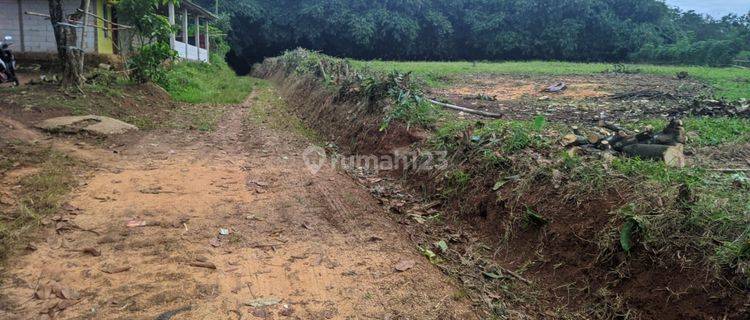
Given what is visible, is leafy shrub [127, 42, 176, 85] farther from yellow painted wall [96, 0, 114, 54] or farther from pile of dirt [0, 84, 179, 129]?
yellow painted wall [96, 0, 114, 54]

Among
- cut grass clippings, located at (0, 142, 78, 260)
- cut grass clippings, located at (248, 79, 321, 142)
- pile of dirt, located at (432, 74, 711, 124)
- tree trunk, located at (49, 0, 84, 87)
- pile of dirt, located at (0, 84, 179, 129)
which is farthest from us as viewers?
tree trunk, located at (49, 0, 84, 87)

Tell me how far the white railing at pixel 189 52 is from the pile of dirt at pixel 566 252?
14756mm

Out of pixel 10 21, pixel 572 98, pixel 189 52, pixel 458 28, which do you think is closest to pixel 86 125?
pixel 10 21

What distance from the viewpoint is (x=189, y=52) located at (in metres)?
20.8

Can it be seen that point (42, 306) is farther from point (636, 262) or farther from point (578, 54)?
point (578, 54)

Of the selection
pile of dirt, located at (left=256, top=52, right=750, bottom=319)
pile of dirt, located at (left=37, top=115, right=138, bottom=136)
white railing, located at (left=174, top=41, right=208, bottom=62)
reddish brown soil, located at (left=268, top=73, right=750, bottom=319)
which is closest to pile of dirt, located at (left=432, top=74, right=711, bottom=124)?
pile of dirt, located at (left=256, top=52, right=750, bottom=319)

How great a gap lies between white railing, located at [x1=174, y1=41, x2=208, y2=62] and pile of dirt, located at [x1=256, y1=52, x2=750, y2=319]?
48.4ft

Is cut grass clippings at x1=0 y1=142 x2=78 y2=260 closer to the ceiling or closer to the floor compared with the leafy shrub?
closer to the floor

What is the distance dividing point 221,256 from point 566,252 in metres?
2.51

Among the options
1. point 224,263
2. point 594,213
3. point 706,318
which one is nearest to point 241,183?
point 224,263

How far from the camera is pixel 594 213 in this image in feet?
11.2

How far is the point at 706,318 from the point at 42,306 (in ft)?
12.1

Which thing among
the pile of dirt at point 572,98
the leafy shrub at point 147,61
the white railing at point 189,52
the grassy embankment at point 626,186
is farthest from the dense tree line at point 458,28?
the grassy embankment at point 626,186

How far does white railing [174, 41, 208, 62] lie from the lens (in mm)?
18781
